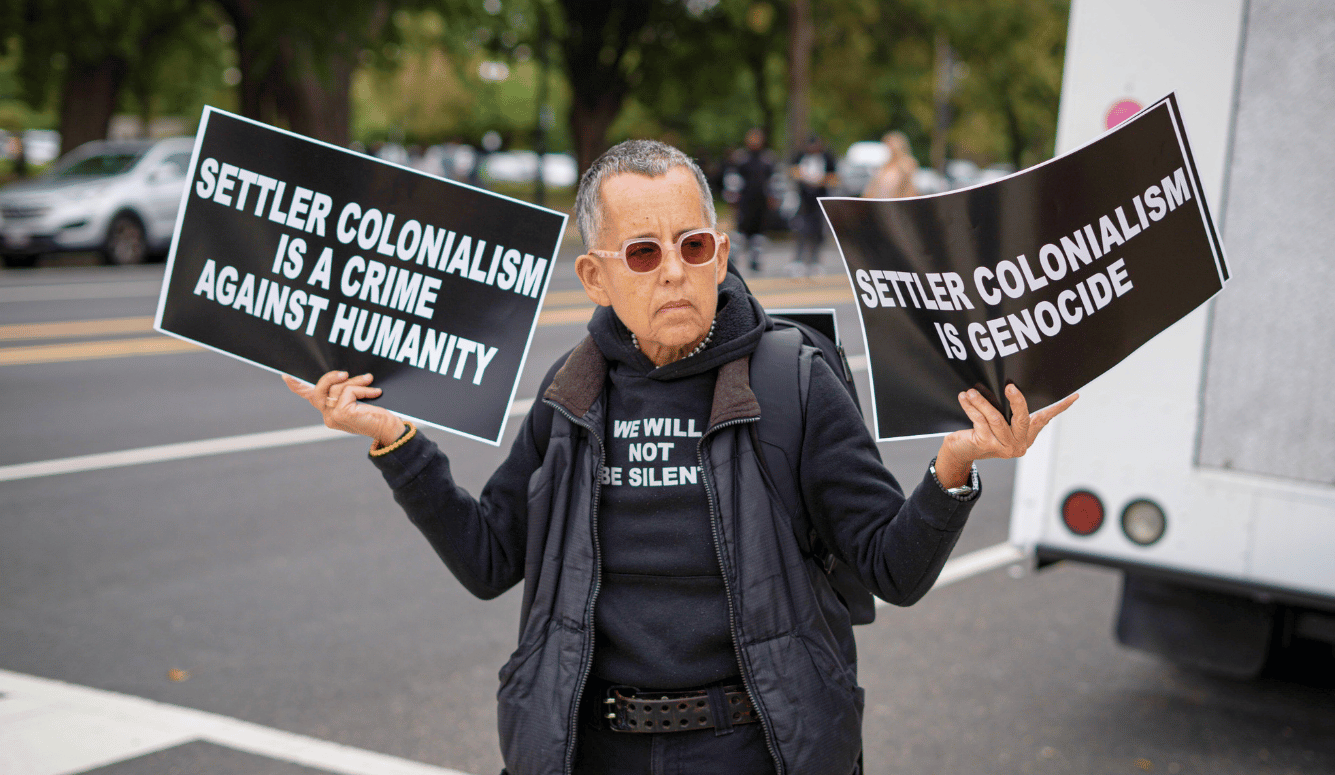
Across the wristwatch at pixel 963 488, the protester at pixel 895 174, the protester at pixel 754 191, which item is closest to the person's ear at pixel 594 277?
the wristwatch at pixel 963 488

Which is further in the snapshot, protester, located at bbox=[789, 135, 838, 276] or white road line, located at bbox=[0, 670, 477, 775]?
protester, located at bbox=[789, 135, 838, 276]

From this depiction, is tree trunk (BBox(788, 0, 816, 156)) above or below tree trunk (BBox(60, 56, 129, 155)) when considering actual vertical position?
above

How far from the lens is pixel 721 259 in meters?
2.02

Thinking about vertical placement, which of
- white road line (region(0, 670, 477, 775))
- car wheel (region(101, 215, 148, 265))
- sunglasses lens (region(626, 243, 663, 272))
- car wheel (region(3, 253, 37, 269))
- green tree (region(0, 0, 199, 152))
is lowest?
white road line (region(0, 670, 477, 775))

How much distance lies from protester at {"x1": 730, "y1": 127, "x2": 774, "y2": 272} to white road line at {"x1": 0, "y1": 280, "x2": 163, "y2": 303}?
8.34 m

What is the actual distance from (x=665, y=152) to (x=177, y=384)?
8.88m

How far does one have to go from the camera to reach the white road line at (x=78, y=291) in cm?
1512

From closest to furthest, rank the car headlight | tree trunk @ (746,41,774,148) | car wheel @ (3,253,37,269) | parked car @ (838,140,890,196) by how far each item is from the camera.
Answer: the car headlight → car wheel @ (3,253,37,269) → tree trunk @ (746,41,774,148) → parked car @ (838,140,890,196)

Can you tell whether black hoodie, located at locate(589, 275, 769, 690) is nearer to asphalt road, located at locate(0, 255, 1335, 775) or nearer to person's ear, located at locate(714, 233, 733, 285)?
person's ear, located at locate(714, 233, 733, 285)

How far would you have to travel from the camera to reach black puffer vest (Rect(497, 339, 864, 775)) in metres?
1.96

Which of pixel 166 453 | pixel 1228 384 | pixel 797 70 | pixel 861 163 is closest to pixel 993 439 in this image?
pixel 1228 384

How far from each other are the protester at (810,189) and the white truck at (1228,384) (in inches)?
605

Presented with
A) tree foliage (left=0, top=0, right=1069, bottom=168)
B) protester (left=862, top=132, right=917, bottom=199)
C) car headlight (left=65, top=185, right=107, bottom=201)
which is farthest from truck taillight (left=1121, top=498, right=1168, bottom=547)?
tree foliage (left=0, top=0, right=1069, bottom=168)

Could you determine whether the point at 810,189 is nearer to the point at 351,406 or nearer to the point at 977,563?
the point at 977,563
